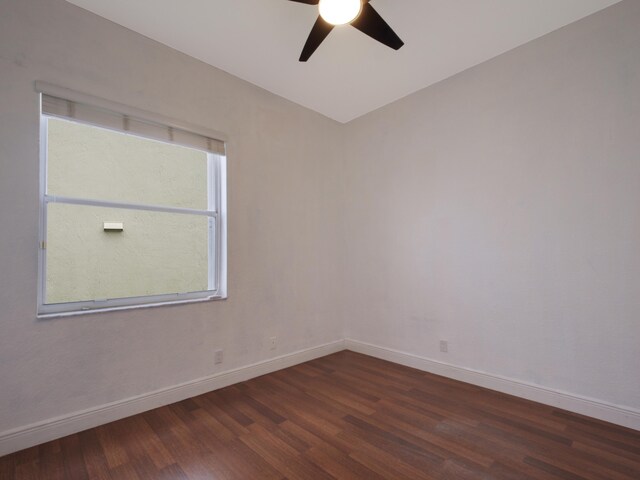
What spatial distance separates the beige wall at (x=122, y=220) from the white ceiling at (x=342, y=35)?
2.92 ft

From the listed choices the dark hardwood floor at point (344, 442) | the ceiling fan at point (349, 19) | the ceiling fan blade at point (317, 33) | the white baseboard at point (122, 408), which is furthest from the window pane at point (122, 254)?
the ceiling fan at point (349, 19)

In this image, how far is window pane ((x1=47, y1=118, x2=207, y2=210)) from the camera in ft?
7.32

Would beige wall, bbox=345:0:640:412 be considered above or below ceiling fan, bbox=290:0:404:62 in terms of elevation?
below

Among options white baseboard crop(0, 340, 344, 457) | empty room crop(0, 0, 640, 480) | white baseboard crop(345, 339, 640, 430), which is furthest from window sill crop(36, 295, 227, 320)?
white baseboard crop(345, 339, 640, 430)

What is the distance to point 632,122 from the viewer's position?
85.1 inches

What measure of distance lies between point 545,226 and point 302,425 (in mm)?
2431

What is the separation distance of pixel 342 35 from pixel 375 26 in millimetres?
626

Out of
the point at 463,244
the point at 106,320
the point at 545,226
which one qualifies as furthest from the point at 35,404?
the point at 545,226

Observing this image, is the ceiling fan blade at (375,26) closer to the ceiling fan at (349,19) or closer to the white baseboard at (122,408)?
the ceiling fan at (349,19)

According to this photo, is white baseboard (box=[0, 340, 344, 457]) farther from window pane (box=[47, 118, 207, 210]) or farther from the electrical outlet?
window pane (box=[47, 118, 207, 210])

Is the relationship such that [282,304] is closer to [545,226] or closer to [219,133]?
[219,133]

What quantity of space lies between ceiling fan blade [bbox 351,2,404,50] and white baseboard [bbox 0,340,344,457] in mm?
2959

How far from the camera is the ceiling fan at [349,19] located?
5.84ft

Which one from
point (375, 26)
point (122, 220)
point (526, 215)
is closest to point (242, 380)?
point (122, 220)
